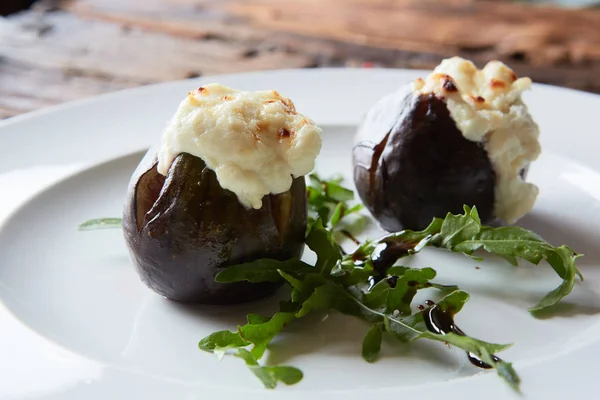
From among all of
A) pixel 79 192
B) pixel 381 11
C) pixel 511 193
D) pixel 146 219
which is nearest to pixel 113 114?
pixel 79 192

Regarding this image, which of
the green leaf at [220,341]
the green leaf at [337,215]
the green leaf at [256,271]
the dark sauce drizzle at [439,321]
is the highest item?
the green leaf at [256,271]

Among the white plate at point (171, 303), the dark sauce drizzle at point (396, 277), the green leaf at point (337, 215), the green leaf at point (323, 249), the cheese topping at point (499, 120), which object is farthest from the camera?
the green leaf at point (337, 215)

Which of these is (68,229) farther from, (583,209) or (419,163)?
(583,209)

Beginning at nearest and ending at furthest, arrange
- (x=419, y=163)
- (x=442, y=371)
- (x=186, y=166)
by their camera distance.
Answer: (x=442, y=371)
(x=186, y=166)
(x=419, y=163)

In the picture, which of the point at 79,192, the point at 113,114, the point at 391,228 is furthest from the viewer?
the point at 113,114

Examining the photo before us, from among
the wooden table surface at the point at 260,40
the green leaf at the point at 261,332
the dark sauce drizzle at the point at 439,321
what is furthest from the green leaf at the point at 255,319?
the wooden table surface at the point at 260,40

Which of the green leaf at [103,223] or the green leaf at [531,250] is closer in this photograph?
the green leaf at [531,250]

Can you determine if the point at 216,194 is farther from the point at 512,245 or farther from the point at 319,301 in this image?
the point at 512,245

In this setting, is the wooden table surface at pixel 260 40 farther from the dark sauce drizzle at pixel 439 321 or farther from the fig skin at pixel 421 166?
the dark sauce drizzle at pixel 439 321
